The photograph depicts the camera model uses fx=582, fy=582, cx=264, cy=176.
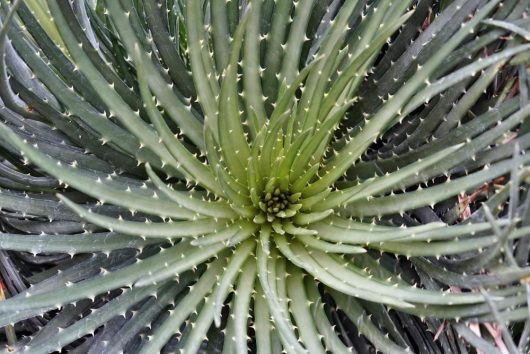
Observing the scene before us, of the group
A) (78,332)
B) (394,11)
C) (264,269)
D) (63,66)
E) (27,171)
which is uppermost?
(394,11)

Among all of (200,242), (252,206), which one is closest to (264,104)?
(252,206)

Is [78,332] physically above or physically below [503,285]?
below

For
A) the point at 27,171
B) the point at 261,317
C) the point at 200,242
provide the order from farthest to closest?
the point at 27,171 → the point at 261,317 → the point at 200,242

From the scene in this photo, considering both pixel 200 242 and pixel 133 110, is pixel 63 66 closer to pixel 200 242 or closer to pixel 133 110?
pixel 133 110

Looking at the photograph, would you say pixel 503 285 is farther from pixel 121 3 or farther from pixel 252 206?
pixel 121 3

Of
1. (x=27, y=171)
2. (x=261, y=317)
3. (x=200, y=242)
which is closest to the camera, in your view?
(x=200, y=242)

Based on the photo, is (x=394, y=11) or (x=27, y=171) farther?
(x=27, y=171)

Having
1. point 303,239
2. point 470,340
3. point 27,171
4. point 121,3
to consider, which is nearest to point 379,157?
point 303,239
